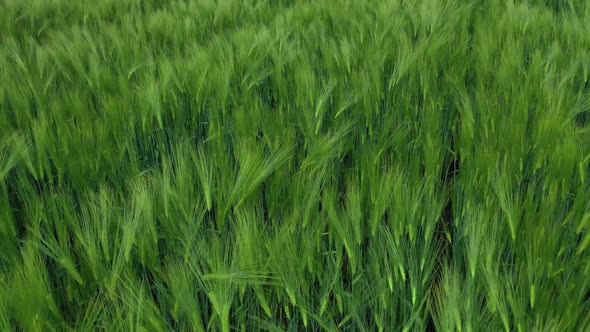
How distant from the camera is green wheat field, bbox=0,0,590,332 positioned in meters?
0.46

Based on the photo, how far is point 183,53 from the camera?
133 cm

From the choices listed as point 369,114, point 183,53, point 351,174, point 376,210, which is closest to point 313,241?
point 376,210

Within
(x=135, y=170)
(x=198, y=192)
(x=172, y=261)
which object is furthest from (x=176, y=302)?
(x=135, y=170)

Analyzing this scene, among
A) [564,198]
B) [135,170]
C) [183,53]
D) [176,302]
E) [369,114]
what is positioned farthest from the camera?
[183,53]

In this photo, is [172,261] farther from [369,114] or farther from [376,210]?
[369,114]

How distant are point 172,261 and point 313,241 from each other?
14 cm

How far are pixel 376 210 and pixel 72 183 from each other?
42 cm

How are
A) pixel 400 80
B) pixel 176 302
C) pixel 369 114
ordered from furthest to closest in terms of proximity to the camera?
pixel 400 80
pixel 369 114
pixel 176 302

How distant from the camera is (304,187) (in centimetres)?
58

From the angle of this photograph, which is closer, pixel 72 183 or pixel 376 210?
pixel 376 210

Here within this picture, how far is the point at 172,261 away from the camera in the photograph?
1.59 ft

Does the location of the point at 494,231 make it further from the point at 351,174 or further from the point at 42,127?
the point at 42,127

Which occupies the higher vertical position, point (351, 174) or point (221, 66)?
point (221, 66)

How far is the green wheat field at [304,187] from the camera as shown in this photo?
1.52 feet
